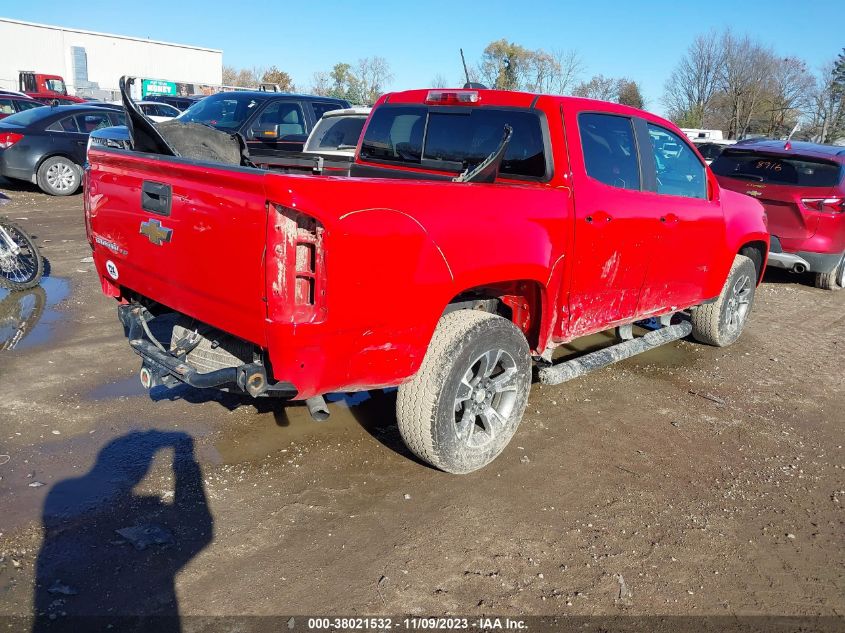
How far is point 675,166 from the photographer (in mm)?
5098

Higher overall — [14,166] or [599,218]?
[599,218]

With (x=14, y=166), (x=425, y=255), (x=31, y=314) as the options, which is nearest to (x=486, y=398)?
(x=425, y=255)

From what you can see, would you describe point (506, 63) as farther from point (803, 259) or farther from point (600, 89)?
point (803, 259)

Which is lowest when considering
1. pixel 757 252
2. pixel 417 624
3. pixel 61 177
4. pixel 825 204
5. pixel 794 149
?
pixel 417 624

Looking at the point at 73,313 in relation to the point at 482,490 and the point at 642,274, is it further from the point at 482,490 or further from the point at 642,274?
the point at 642,274

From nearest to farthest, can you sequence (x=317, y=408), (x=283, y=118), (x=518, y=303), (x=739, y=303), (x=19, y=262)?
1. (x=317, y=408)
2. (x=518, y=303)
3. (x=739, y=303)
4. (x=19, y=262)
5. (x=283, y=118)

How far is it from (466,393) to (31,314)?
457 centimetres

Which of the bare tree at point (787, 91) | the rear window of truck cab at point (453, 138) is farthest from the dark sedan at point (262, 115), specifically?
the bare tree at point (787, 91)

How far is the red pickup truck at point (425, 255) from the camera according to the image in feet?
9.25

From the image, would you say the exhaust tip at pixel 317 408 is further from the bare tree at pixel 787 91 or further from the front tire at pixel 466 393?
the bare tree at pixel 787 91

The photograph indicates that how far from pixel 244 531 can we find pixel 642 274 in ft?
9.96

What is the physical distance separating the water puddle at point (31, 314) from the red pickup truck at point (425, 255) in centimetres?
213

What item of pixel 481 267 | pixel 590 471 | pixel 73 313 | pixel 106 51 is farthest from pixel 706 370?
pixel 106 51

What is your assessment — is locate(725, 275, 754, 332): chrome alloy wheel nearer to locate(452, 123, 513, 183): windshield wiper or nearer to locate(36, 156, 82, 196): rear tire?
locate(452, 123, 513, 183): windshield wiper
